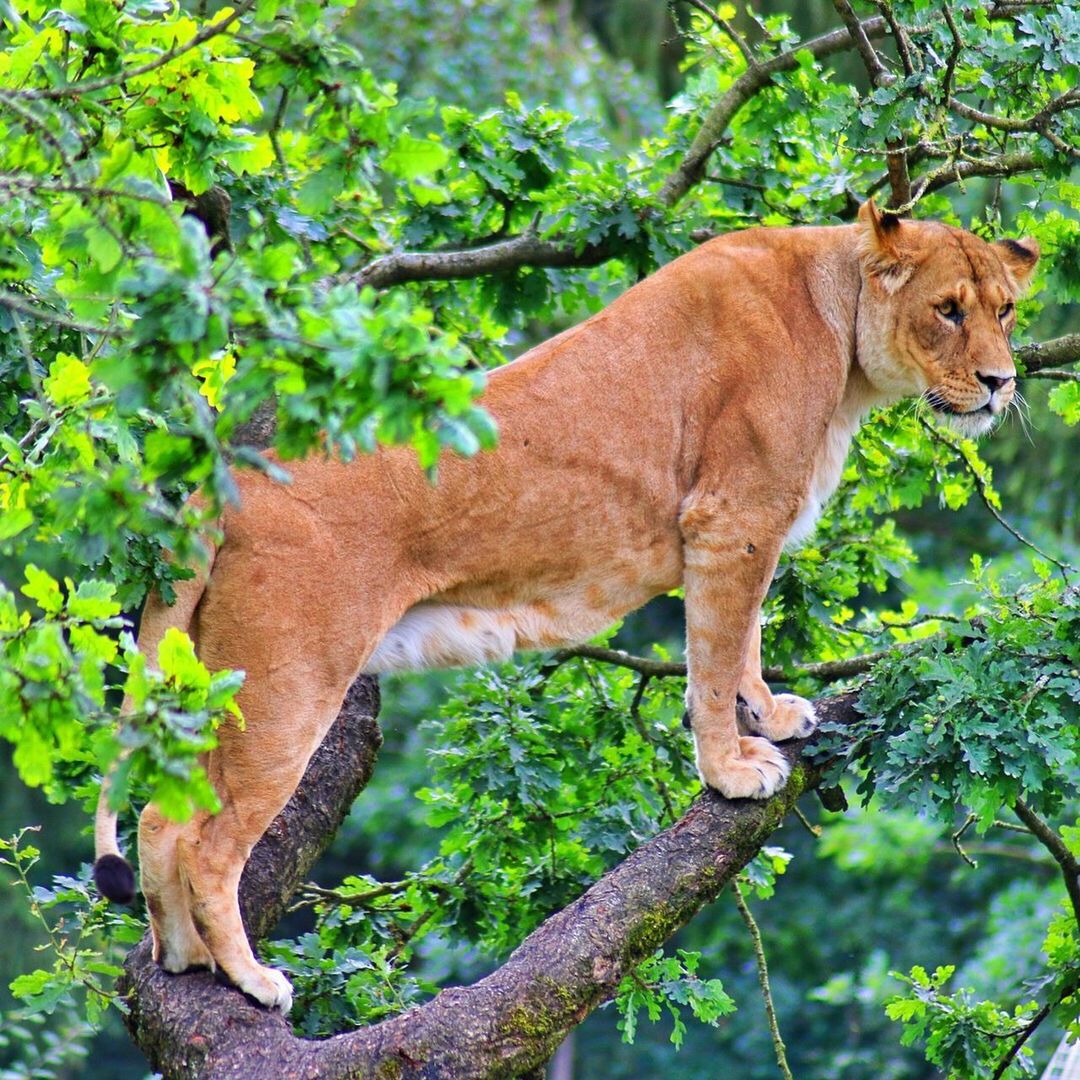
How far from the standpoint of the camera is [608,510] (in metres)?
5.23

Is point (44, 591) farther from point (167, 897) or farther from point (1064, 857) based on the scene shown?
point (1064, 857)

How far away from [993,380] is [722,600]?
126cm

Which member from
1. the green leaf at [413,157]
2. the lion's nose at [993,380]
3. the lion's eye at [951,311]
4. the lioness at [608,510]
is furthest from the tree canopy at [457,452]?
the lion's nose at [993,380]

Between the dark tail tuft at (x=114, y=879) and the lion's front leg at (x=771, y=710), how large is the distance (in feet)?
7.54

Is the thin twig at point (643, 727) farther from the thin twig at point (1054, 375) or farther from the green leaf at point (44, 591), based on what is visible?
the green leaf at point (44, 591)

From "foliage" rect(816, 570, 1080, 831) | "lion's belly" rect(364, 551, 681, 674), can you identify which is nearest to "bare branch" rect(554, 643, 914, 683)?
"foliage" rect(816, 570, 1080, 831)

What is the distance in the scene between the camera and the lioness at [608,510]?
15.1 feet

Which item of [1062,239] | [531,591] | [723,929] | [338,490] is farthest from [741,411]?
[723,929]

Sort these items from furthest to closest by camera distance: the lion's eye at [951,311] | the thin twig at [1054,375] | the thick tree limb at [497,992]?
1. the thin twig at [1054,375]
2. the lion's eye at [951,311]
3. the thick tree limb at [497,992]

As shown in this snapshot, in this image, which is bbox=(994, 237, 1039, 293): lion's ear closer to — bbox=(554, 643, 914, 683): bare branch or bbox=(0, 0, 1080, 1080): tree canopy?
bbox=(0, 0, 1080, 1080): tree canopy

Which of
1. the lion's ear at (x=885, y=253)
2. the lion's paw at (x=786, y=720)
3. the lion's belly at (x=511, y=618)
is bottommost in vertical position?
the lion's paw at (x=786, y=720)

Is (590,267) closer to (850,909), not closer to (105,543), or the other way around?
(105,543)

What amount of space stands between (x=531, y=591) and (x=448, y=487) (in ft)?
1.77

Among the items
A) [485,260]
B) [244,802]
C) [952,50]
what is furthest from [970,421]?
[244,802]
